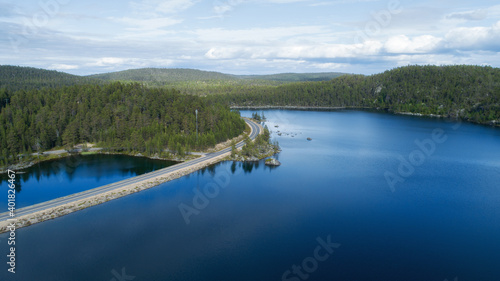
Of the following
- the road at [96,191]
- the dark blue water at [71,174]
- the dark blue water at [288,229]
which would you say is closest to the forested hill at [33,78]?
the dark blue water at [71,174]

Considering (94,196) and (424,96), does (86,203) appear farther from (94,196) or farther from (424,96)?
(424,96)

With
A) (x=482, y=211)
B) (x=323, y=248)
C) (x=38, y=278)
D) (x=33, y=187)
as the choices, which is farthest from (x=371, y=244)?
(x=33, y=187)

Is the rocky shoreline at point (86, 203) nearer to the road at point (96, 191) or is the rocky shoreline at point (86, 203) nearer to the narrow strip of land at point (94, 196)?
the narrow strip of land at point (94, 196)

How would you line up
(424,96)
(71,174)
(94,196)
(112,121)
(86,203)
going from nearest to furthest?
(86,203)
(94,196)
(71,174)
(112,121)
(424,96)

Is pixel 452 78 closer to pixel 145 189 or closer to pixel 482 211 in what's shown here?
pixel 482 211

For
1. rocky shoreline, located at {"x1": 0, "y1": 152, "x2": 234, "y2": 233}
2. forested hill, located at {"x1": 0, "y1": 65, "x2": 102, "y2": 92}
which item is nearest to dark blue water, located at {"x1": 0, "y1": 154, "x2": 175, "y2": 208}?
rocky shoreline, located at {"x1": 0, "y1": 152, "x2": 234, "y2": 233}

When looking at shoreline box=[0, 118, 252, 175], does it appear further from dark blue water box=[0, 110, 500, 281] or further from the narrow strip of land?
dark blue water box=[0, 110, 500, 281]

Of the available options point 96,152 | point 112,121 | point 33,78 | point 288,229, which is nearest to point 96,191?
point 288,229
